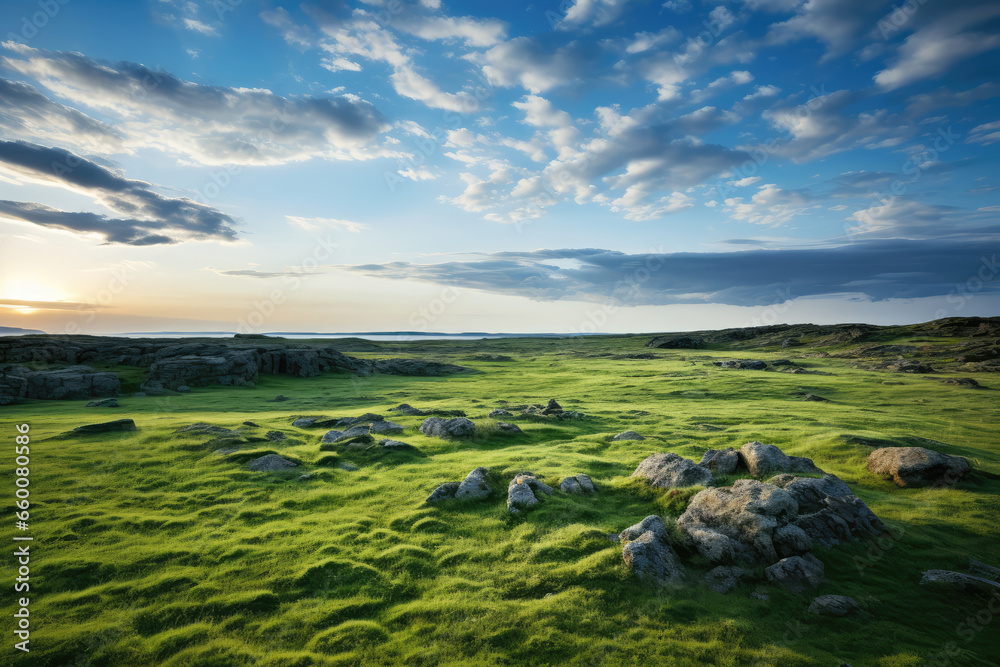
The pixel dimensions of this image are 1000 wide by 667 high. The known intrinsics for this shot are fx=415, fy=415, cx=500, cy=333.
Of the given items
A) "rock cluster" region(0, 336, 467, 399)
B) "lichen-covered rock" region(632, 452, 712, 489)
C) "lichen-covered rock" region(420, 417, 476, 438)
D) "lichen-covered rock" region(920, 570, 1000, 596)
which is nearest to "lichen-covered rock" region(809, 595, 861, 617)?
"lichen-covered rock" region(920, 570, 1000, 596)

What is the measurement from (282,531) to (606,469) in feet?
46.3

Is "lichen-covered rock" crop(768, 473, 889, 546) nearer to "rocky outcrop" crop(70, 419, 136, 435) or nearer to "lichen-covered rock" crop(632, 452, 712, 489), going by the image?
"lichen-covered rock" crop(632, 452, 712, 489)

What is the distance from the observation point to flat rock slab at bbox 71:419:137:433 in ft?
81.5

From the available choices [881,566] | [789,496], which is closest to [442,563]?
[789,496]

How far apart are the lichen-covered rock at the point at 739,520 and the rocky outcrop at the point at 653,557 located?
98 cm

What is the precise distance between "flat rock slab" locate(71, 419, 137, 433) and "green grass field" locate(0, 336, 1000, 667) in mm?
896

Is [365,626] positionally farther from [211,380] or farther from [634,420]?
[211,380]

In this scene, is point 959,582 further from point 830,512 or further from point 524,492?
point 524,492

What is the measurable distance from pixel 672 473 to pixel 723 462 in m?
2.82

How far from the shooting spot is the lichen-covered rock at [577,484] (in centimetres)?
1722

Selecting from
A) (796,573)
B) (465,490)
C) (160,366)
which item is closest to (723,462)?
(796,573)

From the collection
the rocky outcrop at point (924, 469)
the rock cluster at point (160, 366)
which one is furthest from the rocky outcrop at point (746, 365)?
the rocky outcrop at point (924, 469)

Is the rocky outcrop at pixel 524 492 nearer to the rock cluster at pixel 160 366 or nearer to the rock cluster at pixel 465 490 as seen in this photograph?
the rock cluster at pixel 465 490

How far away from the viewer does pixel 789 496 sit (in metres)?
13.1
